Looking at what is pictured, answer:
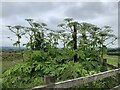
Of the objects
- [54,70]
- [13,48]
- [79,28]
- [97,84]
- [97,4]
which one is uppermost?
[97,4]

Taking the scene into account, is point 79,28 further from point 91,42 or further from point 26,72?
point 26,72

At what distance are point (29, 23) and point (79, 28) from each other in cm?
100

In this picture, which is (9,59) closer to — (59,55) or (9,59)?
(9,59)

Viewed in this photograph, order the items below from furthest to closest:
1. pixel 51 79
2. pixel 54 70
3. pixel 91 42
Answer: pixel 91 42 < pixel 54 70 < pixel 51 79

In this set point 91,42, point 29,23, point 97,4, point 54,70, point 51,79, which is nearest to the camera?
point 51,79

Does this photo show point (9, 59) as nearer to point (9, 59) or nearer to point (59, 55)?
point (9, 59)

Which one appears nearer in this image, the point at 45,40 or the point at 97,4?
the point at 45,40

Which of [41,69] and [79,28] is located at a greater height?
[79,28]

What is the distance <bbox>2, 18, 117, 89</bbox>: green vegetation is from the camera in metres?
4.75

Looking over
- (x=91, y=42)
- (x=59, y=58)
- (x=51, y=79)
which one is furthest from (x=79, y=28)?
(x=51, y=79)

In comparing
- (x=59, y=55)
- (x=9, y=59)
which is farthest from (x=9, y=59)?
(x=59, y=55)

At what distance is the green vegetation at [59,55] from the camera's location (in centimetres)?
475

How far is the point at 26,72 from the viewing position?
4.84m

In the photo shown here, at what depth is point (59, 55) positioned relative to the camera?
5129 mm
